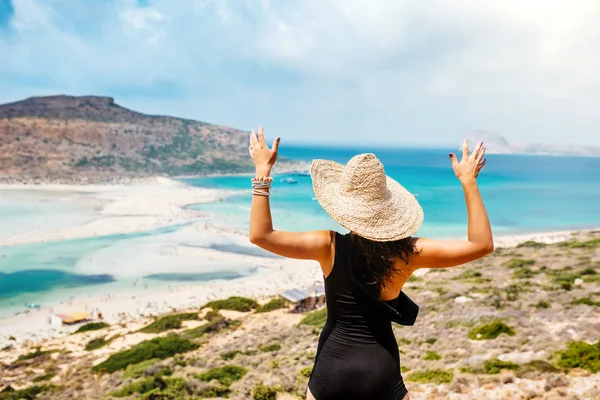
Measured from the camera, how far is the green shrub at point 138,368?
32.3 feet

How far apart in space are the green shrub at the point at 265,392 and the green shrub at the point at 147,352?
515 cm

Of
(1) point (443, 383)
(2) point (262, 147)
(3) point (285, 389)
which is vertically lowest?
(3) point (285, 389)

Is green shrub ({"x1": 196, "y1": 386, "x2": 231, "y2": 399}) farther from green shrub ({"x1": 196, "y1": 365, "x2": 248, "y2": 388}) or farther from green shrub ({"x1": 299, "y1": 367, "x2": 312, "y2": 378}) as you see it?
green shrub ({"x1": 299, "y1": 367, "x2": 312, "y2": 378})

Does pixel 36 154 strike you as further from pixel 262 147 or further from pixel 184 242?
pixel 262 147

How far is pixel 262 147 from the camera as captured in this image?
1976 millimetres

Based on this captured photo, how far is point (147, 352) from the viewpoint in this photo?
38.0 ft

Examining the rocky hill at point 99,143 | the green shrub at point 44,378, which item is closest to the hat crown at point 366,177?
the green shrub at point 44,378

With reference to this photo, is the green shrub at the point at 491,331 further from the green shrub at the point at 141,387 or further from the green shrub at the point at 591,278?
the green shrub at the point at 141,387

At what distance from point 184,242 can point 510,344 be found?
3041cm

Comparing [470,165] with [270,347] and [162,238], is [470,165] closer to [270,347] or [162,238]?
[270,347]

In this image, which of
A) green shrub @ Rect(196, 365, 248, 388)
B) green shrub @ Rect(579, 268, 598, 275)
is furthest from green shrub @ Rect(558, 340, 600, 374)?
green shrub @ Rect(579, 268, 598, 275)

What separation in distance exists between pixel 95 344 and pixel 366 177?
14636 millimetres

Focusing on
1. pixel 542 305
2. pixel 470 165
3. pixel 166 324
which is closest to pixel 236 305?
pixel 166 324

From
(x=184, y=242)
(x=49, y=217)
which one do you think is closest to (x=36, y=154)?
(x=49, y=217)
